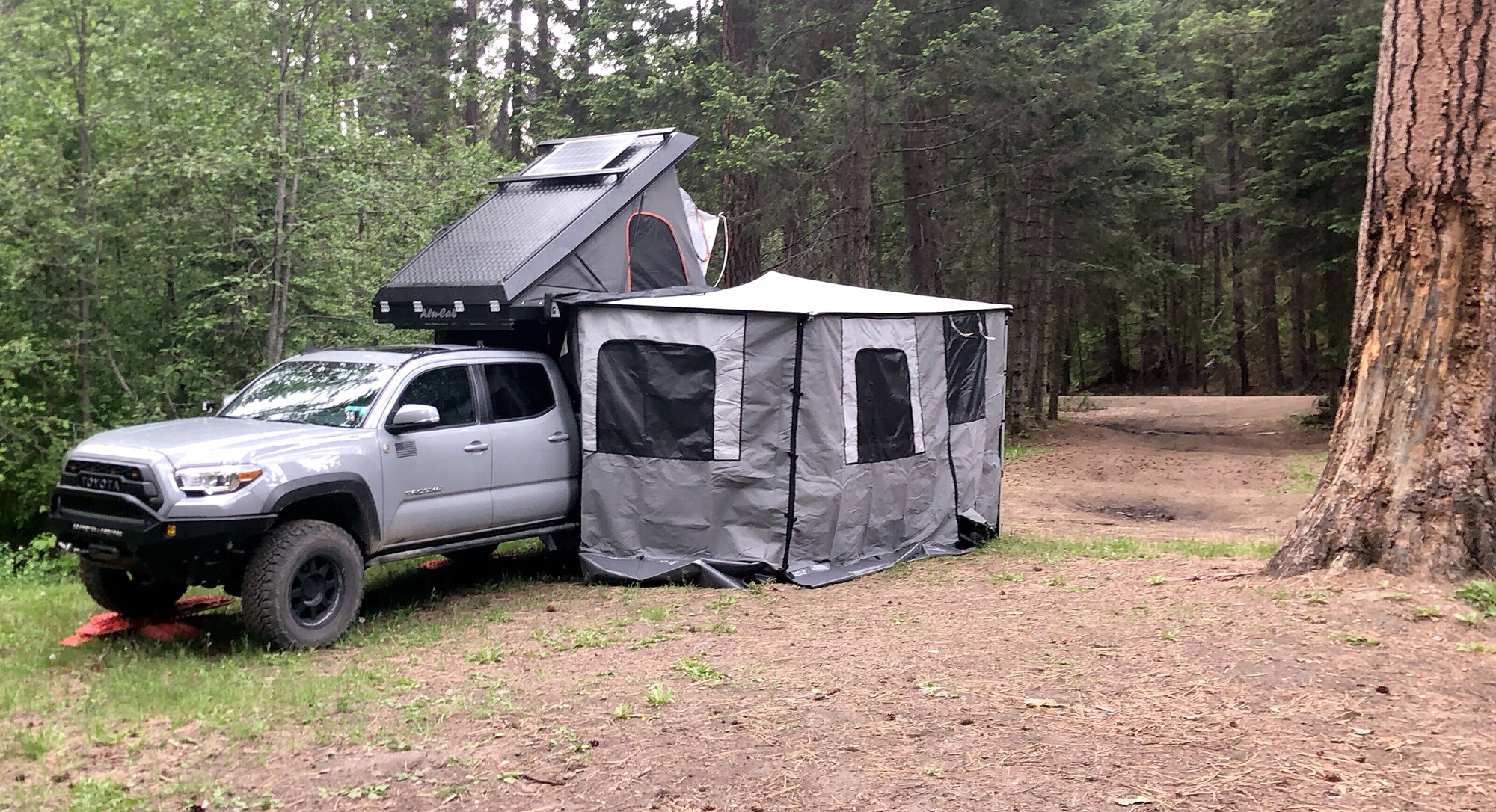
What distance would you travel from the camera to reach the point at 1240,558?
27.0 feet

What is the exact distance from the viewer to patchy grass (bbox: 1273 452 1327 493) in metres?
15.3

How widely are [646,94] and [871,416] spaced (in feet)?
34.3

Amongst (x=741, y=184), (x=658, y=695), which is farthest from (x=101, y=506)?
(x=741, y=184)

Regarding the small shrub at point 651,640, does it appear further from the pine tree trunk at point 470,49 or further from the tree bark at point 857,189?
the pine tree trunk at point 470,49

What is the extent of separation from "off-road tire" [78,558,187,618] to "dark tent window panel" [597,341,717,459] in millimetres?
3169

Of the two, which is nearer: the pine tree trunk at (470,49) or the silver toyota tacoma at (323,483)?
the silver toyota tacoma at (323,483)

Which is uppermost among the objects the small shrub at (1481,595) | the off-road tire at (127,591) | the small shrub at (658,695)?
the small shrub at (1481,595)

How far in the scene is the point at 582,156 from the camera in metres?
9.92

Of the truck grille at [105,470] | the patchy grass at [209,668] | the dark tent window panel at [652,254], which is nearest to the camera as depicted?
the patchy grass at [209,668]

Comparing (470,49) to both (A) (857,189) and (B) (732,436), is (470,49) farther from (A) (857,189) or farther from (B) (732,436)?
(B) (732,436)

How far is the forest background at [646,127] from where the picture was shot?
36.3 feet

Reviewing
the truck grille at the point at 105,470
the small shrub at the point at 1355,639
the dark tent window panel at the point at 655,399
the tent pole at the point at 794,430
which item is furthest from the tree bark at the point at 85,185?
the small shrub at the point at 1355,639

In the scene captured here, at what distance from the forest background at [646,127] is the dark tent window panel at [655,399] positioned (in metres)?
4.51

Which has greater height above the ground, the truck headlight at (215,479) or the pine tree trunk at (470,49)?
the pine tree trunk at (470,49)
